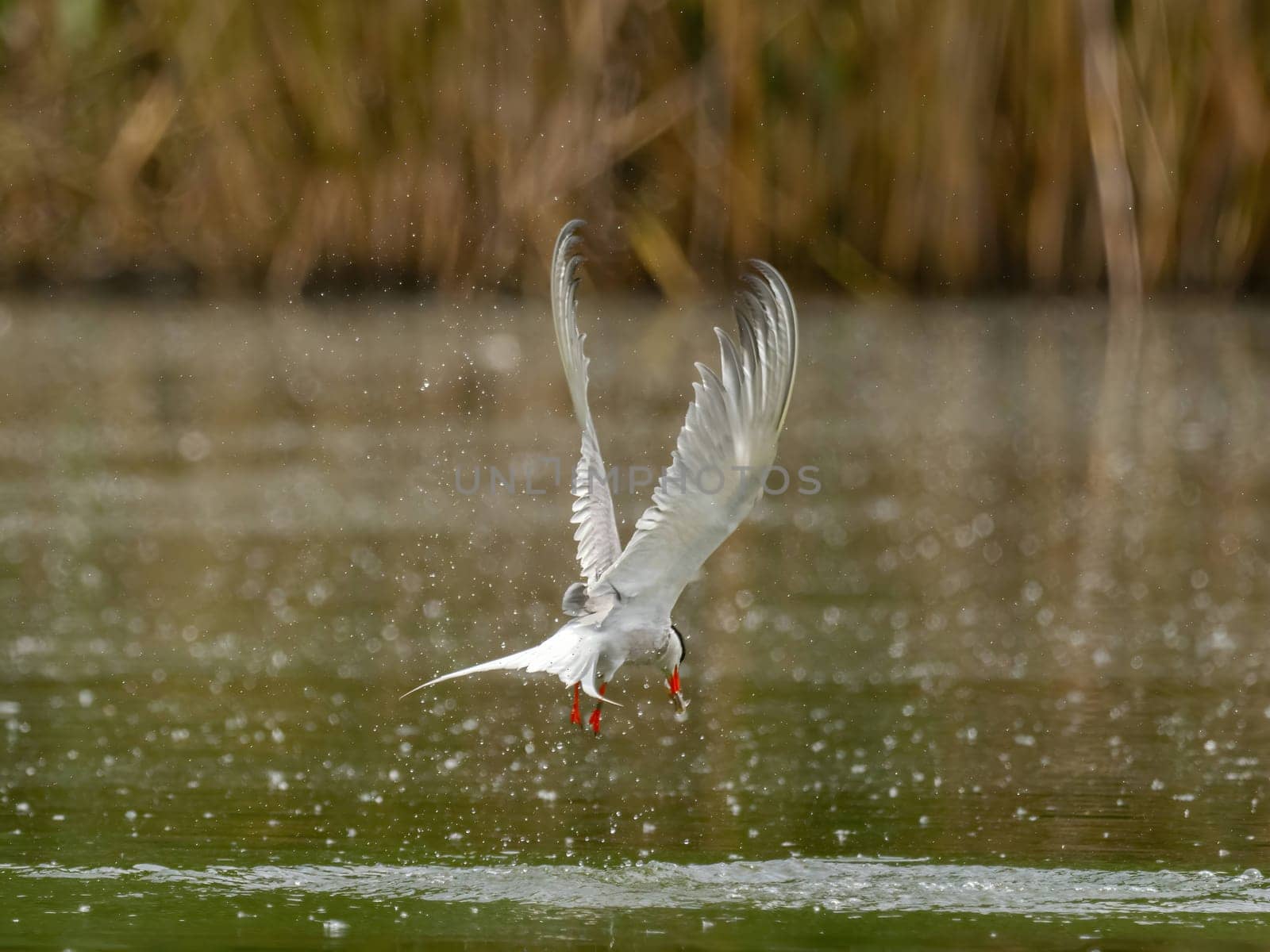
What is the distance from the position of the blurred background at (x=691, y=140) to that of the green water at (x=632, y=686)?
4.29 metres

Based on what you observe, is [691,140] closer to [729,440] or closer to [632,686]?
[632,686]

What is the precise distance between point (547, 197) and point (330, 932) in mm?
13991

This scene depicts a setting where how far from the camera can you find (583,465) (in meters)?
4.93

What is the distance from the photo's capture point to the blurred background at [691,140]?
56.6 ft

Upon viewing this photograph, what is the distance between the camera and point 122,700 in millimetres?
6273

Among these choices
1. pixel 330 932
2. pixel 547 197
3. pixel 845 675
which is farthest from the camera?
pixel 547 197

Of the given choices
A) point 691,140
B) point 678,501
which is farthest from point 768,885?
point 691,140

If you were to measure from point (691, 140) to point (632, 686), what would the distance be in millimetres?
11704

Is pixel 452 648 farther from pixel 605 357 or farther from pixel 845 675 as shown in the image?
pixel 605 357

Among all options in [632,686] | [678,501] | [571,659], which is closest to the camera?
[678,501]

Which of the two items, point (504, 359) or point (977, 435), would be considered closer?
point (977, 435)

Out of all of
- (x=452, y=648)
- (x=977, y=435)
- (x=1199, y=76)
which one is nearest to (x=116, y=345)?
(x=977, y=435)

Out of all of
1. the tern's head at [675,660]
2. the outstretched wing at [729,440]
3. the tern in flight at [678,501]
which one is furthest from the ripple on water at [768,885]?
the outstretched wing at [729,440]

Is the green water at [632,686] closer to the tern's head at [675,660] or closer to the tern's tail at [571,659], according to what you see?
the tern's head at [675,660]
